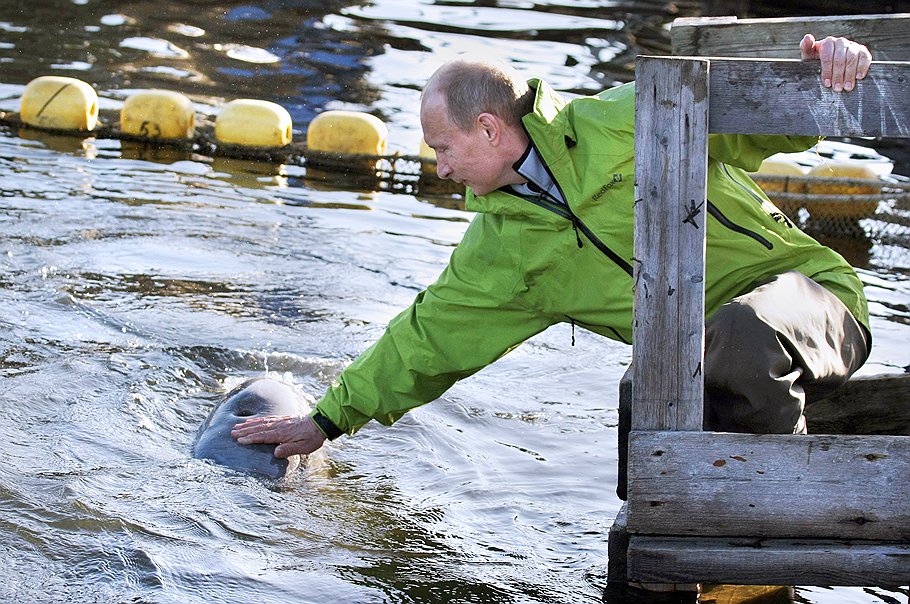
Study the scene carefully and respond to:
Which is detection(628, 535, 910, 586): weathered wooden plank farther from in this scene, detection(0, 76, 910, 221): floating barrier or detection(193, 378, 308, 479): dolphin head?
detection(0, 76, 910, 221): floating barrier

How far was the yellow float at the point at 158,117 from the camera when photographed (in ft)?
38.7

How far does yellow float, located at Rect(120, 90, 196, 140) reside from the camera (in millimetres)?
11805

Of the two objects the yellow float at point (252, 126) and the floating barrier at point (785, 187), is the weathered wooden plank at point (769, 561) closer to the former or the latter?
the floating barrier at point (785, 187)

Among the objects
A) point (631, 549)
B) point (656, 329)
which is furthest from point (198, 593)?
point (656, 329)

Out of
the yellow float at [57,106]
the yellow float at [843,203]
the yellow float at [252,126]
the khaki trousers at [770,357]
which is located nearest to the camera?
the khaki trousers at [770,357]

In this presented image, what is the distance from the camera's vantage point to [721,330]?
380 centimetres

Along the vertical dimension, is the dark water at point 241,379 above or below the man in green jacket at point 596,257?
below

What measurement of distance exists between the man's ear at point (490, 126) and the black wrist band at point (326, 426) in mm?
1342

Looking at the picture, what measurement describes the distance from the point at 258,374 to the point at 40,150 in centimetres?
578

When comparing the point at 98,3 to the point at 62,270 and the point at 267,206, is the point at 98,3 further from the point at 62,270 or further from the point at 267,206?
the point at 62,270

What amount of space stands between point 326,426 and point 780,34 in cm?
226

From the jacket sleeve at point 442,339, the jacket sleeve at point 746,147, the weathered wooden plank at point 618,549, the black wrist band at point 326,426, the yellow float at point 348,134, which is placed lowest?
the weathered wooden plank at point 618,549

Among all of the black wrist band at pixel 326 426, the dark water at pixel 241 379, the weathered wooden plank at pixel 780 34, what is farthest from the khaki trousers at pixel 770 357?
the black wrist band at pixel 326 426

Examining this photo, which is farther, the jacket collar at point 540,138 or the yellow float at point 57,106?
the yellow float at point 57,106
